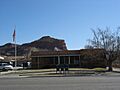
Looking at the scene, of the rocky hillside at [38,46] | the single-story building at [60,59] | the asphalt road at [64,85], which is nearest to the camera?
the asphalt road at [64,85]

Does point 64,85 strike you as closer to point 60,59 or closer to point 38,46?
point 60,59

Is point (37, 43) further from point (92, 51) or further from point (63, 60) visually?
point (92, 51)

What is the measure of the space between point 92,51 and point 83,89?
1675 inches

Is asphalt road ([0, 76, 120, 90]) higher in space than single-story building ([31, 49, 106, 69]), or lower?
lower

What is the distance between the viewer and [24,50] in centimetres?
17525

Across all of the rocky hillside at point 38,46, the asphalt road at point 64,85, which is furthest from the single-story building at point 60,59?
the rocky hillside at point 38,46

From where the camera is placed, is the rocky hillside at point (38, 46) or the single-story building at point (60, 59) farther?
the rocky hillside at point (38, 46)

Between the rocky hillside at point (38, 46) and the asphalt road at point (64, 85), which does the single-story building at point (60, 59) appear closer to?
the asphalt road at point (64, 85)

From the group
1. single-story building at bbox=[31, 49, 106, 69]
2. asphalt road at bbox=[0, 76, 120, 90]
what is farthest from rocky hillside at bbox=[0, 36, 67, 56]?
asphalt road at bbox=[0, 76, 120, 90]

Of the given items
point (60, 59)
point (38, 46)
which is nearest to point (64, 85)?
point (60, 59)

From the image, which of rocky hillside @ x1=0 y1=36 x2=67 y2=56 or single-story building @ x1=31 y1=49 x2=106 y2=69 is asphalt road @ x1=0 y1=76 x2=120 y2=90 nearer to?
single-story building @ x1=31 y1=49 x2=106 y2=69

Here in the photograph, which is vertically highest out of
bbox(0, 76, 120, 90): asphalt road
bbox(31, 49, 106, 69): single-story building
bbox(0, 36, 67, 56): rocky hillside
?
bbox(0, 36, 67, 56): rocky hillside

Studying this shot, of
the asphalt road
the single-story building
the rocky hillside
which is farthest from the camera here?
the rocky hillside

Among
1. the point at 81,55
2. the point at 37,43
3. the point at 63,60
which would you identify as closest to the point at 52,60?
the point at 63,60
